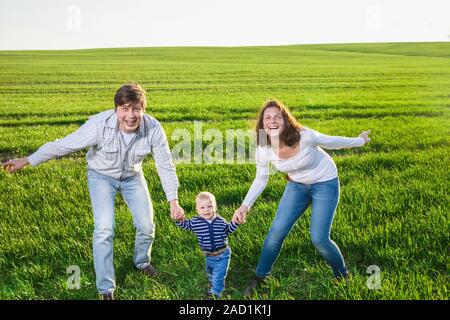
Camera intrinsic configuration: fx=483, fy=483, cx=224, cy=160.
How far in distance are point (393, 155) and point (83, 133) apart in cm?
576

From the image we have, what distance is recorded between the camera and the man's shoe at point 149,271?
14.9ft

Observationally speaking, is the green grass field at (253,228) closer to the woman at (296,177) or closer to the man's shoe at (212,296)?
the man's shoe at (212,296)

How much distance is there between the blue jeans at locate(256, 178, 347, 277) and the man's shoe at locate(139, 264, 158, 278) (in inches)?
38.6

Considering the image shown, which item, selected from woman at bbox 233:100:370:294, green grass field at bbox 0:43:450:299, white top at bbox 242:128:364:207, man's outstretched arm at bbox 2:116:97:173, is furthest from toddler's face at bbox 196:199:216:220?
man's outstretched arm at bbox 2:116:97:173

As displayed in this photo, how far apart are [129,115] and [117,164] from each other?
50 centimetres

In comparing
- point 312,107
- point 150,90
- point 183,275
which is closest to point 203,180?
point 183,275

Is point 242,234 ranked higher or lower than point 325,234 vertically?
lower

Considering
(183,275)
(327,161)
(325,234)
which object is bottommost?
(183,275)

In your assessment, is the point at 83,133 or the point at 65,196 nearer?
the point at 83,133

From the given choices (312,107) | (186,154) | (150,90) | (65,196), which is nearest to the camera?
(65,196)

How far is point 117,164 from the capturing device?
4.35 meters

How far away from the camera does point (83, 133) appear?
4.26 meters

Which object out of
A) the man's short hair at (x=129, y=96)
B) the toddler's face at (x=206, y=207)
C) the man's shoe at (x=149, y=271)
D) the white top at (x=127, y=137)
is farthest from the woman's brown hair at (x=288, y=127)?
the man's shoe at (x=149, y=271)

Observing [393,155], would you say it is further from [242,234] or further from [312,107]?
[312,107]
